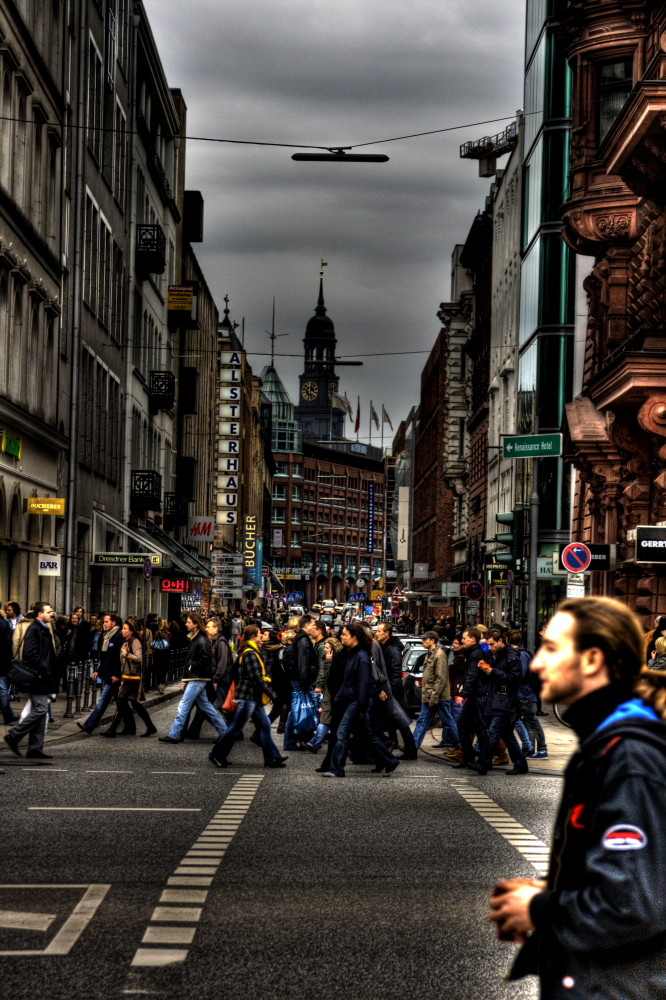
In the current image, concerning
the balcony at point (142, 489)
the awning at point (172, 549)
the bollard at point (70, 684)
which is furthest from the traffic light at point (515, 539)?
the bollard at point (70, 684)

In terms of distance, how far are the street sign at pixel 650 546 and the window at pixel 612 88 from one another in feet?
44.2

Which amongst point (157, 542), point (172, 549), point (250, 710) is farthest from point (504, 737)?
point (172, 549)

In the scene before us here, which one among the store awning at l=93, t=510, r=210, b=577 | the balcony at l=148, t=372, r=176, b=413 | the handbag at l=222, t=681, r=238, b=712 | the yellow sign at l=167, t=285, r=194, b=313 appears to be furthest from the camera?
the yellow sign at l=167, t=285, r=194, b=313

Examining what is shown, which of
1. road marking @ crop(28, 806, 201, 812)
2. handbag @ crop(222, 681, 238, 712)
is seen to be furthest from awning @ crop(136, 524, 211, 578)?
road marking @ crop(28, 806, 201, 812)

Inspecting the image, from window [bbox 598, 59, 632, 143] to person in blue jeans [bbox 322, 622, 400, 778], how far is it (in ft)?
63.3

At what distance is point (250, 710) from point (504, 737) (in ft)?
9.50

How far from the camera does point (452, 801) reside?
609 inches

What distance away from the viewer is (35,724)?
748 inches

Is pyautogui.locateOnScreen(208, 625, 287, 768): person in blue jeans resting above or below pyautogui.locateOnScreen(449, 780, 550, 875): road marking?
above

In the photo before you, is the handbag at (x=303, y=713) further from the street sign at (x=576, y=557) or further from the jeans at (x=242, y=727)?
the street sign at (x=576, y=557)

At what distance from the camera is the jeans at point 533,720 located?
63.5ft

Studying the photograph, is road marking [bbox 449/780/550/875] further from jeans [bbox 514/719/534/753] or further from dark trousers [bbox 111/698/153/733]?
dark trousers [bbox 111/698/153/733]

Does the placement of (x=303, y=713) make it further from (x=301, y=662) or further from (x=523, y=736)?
(x=523, y=736)

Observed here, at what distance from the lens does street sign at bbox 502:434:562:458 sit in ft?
100
